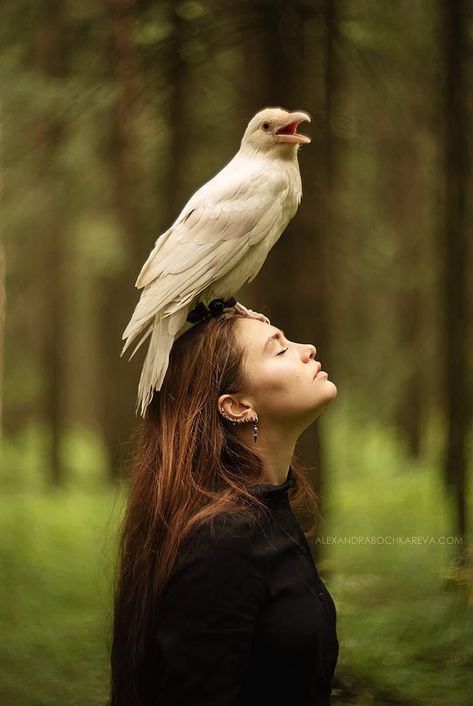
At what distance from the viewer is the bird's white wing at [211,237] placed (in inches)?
86.7

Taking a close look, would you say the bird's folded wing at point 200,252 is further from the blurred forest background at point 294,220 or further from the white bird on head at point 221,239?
the blurred forest background at point 294,220

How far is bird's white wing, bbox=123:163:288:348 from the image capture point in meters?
2.20

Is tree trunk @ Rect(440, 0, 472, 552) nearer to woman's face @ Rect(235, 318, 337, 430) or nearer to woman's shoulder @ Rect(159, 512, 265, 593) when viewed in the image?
woman's face @ Rect(235, 318, 337, 430)

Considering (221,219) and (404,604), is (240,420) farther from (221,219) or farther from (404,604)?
(404,604)

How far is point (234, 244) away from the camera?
2.25 metres

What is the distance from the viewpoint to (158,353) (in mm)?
2154

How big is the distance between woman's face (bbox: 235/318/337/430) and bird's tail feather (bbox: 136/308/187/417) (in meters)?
0.16

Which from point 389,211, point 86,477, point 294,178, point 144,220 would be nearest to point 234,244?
point 294,178

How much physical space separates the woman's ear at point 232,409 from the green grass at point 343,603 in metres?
1.31

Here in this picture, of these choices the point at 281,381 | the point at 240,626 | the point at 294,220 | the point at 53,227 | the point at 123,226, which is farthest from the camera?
the point at 53,227

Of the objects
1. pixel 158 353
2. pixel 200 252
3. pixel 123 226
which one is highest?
pixel 123 226

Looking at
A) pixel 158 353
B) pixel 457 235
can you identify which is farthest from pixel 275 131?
pixel 457 235

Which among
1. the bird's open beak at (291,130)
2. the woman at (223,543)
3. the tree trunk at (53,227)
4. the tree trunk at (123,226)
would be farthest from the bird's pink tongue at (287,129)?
the tree trunk at (53,227)

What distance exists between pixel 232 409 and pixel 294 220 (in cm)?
205
